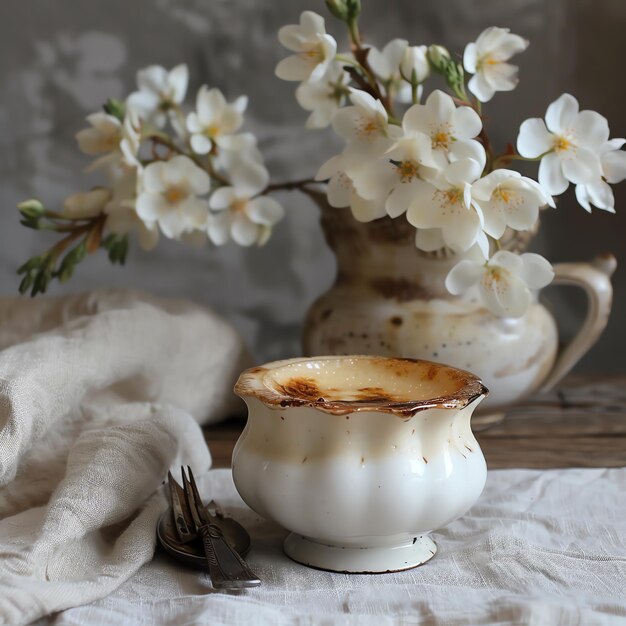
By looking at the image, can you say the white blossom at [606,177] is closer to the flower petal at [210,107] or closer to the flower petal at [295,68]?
the flower petal at [295,68]

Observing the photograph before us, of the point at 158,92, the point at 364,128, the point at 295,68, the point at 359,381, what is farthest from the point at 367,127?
the point at 158,92

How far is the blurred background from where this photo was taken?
1.17 m

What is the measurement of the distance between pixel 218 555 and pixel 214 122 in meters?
0.49

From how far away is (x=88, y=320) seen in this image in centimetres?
88

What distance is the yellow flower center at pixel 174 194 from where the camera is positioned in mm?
899

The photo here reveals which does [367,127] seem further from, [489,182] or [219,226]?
[219,226]

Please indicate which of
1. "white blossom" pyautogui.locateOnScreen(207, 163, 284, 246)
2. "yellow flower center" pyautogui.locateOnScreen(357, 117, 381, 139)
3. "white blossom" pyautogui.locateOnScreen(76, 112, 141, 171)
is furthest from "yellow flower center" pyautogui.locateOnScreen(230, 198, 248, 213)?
"yellow flower center" pyautogui.locateOnScreen(357, 117, 381, 139)

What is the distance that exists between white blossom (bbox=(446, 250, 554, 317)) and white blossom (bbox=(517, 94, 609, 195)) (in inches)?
2.4

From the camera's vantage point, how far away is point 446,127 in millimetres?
714

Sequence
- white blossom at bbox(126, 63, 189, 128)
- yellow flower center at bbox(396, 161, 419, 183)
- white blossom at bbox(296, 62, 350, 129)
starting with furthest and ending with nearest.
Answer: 1. white blossom at bbox(126, 63, 189, 128)
2. white blossom at bbox(296, 62, 350, 129)
3. yellow flower center at bbox(396, 161, 419, 183)

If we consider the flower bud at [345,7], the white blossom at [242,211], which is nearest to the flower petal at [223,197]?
the white blossom at [242,211]

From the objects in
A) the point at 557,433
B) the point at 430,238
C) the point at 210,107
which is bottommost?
the point at 557,433

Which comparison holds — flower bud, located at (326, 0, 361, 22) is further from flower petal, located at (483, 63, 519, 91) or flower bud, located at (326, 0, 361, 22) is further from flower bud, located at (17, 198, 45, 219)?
flower bud, located at (17, 198, 45, 219)

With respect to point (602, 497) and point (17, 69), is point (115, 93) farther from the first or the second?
point (602, 497)
